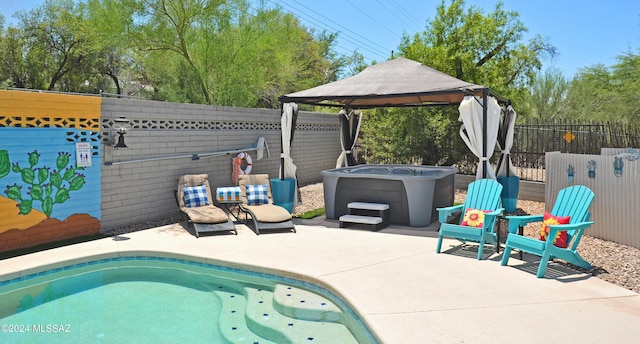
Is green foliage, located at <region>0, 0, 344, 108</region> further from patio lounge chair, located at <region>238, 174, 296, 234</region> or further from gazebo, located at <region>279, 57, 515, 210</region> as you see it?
patio lounge chair, located at <region>238, 174, 296, 234</region>

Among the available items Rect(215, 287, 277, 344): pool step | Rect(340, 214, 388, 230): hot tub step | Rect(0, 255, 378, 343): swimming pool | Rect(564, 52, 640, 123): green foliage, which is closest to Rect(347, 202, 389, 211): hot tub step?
Rect(340, 214, 388, 230): hot tub step

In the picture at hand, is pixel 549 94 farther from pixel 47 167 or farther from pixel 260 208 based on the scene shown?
pixel 47 167

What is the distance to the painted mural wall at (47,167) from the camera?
250 inches

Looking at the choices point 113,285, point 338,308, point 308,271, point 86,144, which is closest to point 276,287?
point 308,271

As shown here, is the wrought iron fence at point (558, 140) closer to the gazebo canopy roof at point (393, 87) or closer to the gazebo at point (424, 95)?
the gazebo at point (424, 95)

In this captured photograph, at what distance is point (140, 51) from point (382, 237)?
10582 mm

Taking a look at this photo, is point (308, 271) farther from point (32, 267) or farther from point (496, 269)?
point (32, 267)

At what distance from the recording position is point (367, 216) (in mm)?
8125

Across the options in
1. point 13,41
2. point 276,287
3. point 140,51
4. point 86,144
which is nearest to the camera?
point 276,287

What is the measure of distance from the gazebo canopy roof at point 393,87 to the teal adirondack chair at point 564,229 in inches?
89.5

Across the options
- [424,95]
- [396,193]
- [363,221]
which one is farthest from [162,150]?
[424,95]

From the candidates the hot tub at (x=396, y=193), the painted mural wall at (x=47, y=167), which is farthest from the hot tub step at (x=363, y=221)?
the painted mural wall at (x=47, y=167)

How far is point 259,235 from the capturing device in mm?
7453

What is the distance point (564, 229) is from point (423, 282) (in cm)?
162
